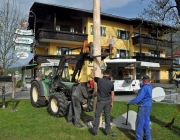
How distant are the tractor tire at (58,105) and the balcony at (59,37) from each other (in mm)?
14462

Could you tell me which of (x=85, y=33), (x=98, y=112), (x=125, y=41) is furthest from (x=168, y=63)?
(x=98, y=112)

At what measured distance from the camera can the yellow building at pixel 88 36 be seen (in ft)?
74.5

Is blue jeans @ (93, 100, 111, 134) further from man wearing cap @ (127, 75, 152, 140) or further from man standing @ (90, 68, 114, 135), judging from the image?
man wearing cap @ (127, 75, 152, 140)

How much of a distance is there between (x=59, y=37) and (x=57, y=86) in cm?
1418

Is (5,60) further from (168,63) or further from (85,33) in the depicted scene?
(168,63)

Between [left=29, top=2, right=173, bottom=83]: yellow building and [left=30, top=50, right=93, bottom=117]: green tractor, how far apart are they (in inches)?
373

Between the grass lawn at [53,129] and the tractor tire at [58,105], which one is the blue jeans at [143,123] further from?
the tractor tire at [58,105]

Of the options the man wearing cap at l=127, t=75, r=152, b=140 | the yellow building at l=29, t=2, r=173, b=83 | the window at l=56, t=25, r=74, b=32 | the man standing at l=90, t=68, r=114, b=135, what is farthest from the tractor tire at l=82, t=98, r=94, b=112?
the window at l=56, t=25, r=74, b=32

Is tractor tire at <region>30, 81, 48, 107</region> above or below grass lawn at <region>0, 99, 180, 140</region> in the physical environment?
above

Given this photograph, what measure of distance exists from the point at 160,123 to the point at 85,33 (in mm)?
19424

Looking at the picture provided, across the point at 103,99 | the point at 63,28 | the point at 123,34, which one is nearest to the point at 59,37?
the point at 63,28

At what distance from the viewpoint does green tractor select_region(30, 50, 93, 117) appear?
8.21 meters

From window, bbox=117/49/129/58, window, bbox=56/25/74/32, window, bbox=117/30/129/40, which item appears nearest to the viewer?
window, bbox=56/25/74/32

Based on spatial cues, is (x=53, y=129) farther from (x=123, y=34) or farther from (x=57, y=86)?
(x=123, y=34)
